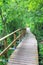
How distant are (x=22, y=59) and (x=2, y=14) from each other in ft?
39.0

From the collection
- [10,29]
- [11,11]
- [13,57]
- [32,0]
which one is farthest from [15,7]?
[13,57]

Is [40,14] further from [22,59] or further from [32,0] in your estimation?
[22,59]

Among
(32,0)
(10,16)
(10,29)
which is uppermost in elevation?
(32,0)

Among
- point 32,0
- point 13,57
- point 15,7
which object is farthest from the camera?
point 15,7

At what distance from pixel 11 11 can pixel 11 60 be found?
12.1 m

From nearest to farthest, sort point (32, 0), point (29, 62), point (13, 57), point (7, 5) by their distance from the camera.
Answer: point (29, 62)
point (13, 57)
point (32, 0)
point (7, 5)

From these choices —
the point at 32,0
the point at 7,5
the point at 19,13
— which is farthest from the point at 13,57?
the point at 19,13

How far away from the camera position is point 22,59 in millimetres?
7402

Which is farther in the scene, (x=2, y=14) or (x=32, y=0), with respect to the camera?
(x=2, y=14)

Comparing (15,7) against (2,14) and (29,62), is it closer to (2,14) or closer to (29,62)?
(2,14)

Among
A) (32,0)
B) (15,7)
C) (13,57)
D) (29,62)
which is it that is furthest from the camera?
(15,7)

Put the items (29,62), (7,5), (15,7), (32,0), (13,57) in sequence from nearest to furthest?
(29,62) < (13,57) < (32,0) < (7,5) < (15,7)

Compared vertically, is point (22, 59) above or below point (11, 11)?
below

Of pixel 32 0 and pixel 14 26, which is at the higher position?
pixel 32 0
